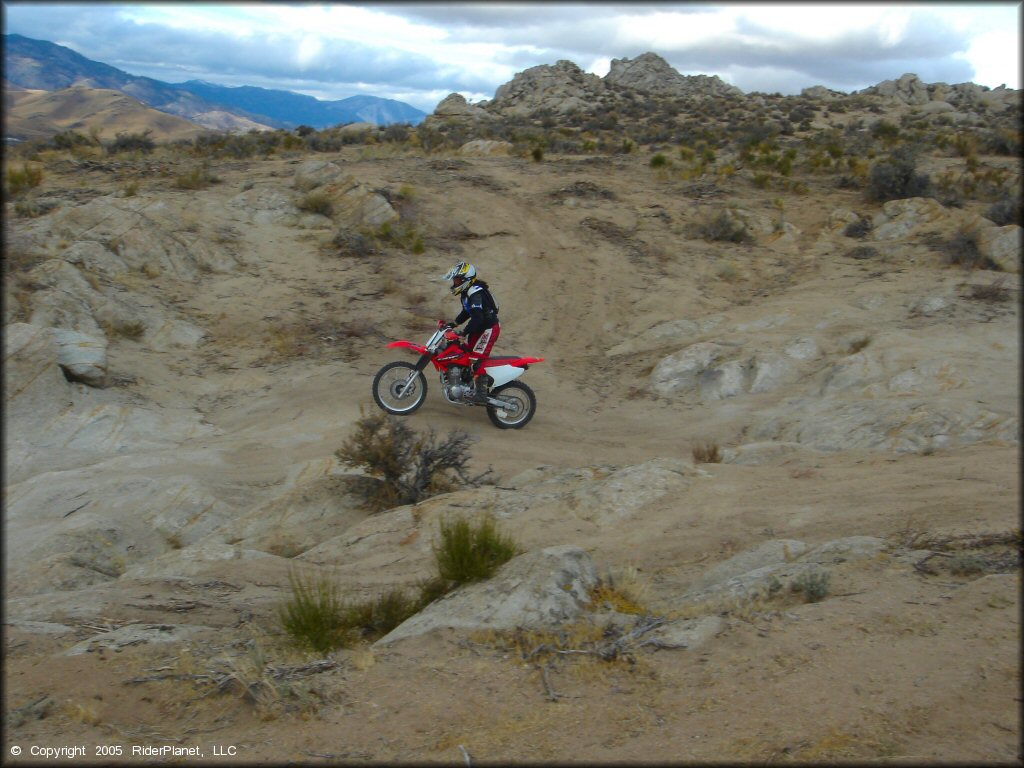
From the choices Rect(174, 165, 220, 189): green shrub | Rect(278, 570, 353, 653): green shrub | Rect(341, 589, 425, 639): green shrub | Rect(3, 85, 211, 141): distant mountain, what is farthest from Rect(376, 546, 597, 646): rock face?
Rect(3, 85, 211, 141): distant mountain

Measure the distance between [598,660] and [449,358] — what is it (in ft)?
22.2

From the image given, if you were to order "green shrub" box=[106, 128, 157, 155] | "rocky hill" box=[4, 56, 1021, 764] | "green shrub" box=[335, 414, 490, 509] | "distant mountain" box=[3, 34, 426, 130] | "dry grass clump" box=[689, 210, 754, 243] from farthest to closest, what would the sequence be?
"distant mountain" box=[3, 34, 426, 130] < "green shrub" box=[106, 128, 157, 155] < "dry grass clump" box=[689, 210, 754, 243] < "green shrub" box=[335, 414, 490, 509] < "rocky hill" box=[4, 56, 1021, 764]

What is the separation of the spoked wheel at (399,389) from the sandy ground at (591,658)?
24 centimetres

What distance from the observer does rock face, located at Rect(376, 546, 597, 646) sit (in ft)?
16.4

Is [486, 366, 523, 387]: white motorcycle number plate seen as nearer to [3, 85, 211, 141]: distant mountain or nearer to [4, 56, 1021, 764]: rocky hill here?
[4, 56, 1021, 764]: rocky hill

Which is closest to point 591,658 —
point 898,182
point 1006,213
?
point 1006,213

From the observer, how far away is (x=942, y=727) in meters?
3.61

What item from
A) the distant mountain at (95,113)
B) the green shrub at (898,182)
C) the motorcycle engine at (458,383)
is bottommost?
the motorcycle engine at (458,383)

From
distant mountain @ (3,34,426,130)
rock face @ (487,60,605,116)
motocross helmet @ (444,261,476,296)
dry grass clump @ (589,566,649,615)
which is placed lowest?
dry grass clump @ (589,566,649,615)

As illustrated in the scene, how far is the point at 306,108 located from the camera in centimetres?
4241

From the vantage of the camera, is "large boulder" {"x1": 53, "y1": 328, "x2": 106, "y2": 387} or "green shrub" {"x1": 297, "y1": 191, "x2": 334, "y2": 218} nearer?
"large boulder" {"x1": 53, "y1": 328, "x2": 106, "y2": 387}

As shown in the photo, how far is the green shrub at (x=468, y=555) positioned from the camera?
5.56m

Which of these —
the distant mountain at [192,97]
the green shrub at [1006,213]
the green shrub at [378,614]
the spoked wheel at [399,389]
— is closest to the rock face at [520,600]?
the green shrub at [378,614]

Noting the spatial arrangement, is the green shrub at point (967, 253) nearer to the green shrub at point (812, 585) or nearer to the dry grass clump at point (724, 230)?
the dry grass clump at point (724, 230)
